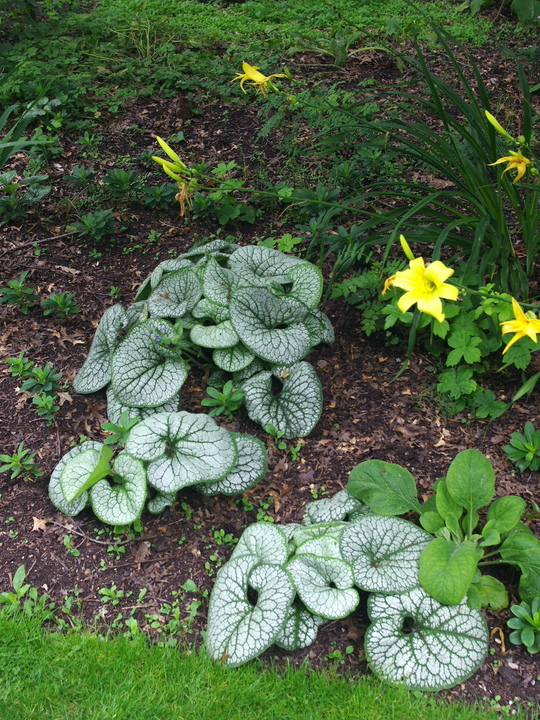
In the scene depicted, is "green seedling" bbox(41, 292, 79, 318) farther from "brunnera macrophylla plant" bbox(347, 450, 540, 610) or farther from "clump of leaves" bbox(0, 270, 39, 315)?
"brunnera macrophylla plant" bbox(347, 450, 540, 610)

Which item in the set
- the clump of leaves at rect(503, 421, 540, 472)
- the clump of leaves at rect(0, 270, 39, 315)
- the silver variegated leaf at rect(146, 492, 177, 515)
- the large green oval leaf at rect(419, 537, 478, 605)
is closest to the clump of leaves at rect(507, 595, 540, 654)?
the large green oval leaf at rect(419, 537, 478, 605)

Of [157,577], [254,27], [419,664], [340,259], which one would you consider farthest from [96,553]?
[254,27]

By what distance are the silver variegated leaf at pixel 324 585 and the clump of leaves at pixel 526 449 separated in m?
0.92

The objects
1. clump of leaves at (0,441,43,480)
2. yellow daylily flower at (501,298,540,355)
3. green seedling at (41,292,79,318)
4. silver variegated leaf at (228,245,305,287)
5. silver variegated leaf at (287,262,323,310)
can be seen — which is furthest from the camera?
green seedling at (41,292,79,318)

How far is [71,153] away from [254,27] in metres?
2.15

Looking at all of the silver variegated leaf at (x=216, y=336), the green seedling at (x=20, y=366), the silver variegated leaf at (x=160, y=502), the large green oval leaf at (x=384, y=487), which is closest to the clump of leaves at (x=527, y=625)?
the large green oval leaf at (x=384, y=487)

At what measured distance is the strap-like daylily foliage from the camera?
2861 mm

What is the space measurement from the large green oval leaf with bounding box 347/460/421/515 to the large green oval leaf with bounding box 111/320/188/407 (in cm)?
88

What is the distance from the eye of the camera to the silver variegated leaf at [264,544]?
2.38 m

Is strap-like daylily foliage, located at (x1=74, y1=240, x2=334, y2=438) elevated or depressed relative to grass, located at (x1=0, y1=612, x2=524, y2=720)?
elevated

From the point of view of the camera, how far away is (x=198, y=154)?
4.42 metres

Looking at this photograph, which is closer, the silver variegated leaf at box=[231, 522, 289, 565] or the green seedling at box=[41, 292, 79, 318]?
Answer: the silver variegated leaf at box=[231, 522, 289, 565]

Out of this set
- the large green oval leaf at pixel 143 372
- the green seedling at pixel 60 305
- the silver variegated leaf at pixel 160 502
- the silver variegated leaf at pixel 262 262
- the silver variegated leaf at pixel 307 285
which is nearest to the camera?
the silver variegated leaf at pixel 160 502

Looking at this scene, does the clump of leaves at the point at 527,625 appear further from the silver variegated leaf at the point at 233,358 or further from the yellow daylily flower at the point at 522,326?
the silver variegated leaf at the point at 233,358
